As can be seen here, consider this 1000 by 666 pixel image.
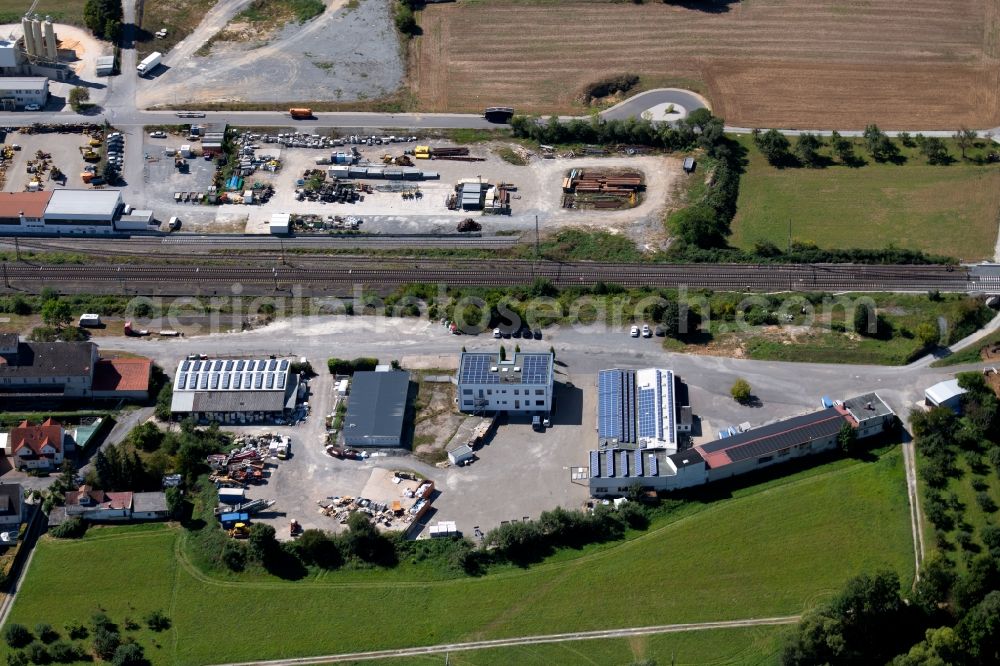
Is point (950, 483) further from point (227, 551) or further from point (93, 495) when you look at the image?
point (93, 495)

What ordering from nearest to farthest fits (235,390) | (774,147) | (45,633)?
(45,633) → (235,390) → (774,147)

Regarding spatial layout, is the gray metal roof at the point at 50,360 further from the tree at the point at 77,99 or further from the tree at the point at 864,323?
the tree at the point at 864,323

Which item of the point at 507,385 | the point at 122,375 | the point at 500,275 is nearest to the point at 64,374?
the point at 122,375

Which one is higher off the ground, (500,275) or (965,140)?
(965,140)

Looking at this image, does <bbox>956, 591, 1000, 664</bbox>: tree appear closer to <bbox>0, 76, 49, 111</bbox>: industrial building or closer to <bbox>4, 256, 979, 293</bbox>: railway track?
<bbox>4, 256, 979, 293</bbox>: railway track

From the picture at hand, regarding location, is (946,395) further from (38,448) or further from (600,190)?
(38,448)
